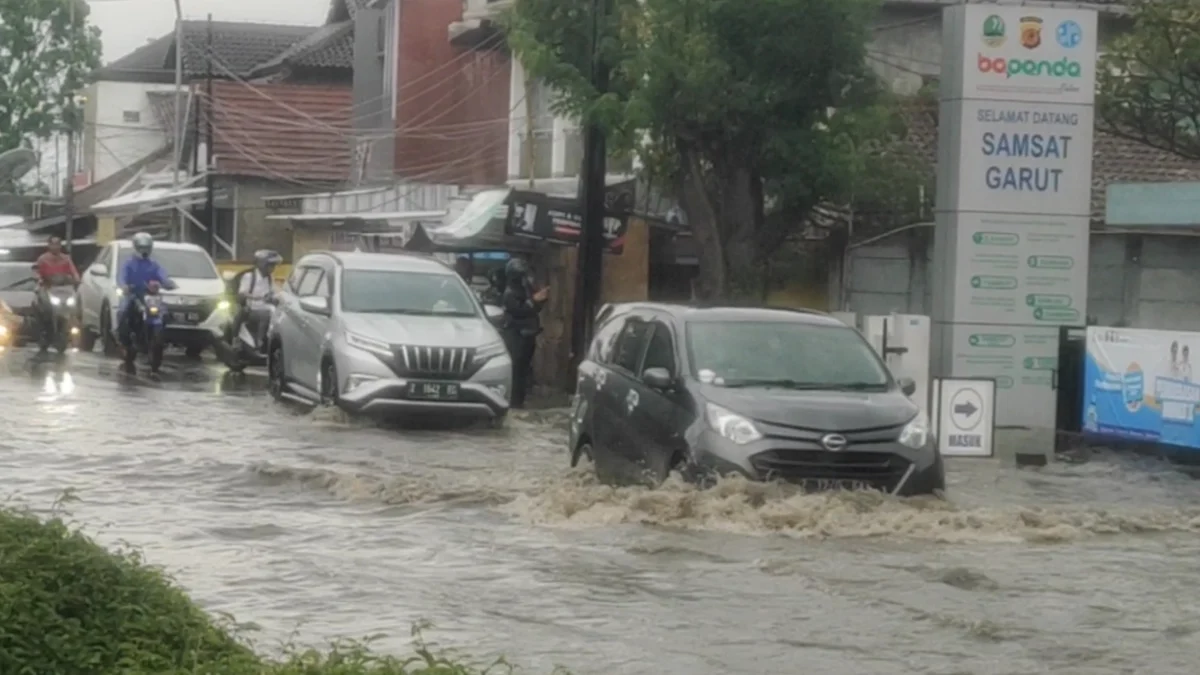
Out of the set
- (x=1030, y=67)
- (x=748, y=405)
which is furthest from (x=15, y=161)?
(x=1030, y=67)

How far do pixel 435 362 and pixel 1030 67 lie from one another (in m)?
7.51

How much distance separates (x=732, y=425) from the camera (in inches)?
542

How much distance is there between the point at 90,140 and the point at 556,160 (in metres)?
42.9

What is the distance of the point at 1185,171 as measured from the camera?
104 ft

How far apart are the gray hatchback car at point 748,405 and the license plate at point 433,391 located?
420cm

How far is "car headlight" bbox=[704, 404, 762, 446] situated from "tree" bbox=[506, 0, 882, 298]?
9.59 m

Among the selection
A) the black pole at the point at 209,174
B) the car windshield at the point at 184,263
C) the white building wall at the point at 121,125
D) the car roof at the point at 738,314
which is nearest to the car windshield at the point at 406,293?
the car roof at the point at 738,314

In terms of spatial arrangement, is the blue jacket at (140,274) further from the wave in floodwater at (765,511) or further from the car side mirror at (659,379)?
the car side mirror at (659,379)

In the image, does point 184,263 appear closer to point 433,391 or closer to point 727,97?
point 727,97

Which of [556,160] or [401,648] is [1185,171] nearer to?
[556,160]

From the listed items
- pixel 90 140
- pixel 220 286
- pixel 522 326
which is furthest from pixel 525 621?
pixel 90 140

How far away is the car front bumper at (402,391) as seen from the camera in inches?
815

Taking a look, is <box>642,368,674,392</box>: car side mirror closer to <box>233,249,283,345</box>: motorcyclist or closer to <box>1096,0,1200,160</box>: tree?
<box>1096,0,1200,160</box>: tree

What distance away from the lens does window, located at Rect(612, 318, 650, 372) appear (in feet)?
51.6
